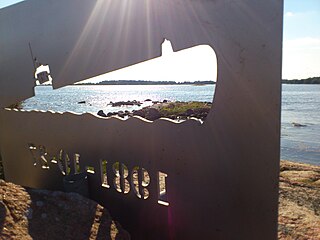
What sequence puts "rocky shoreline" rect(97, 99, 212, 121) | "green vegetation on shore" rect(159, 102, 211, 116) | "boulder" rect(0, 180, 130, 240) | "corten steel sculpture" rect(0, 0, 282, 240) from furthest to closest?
"green vegetation on shore" rect(159, 102, 211, 116)
"rocky shoreline" rect(97, 99, 212, 121)
"boulder" rect(0, 180, 130, 240)
"corten steel sculpture" rect(0, 0, 282, 240)

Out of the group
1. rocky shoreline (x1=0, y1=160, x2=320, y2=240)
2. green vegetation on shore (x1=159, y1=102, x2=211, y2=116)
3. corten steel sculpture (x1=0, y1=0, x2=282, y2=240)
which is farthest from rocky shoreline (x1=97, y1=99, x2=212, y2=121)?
rocky shoreline (x1=0, y1=160, x2=320, y2=240)

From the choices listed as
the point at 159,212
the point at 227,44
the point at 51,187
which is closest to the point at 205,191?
the point at 159,212

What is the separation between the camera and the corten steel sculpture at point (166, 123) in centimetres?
335

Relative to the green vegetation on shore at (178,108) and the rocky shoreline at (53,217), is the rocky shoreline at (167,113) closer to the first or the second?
the green vegetation on shore at (178,108)

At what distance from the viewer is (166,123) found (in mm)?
4113

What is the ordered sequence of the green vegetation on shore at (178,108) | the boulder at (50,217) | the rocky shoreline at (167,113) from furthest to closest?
the green vegetation on shore at (178,108) → the rocky shoreline at (167,113) → the boulder at (50,217)

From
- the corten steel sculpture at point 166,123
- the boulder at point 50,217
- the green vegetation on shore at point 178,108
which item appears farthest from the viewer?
the green vegetation on shore at point 178,108

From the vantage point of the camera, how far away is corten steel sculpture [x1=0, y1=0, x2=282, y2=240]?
3348 millimetres

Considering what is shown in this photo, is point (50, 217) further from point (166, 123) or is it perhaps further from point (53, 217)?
point (166, 123)

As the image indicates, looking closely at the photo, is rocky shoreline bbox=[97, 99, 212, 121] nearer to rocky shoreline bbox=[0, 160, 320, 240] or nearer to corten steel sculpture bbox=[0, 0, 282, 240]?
corten steel sculpture bbox=[0, 0, 282, 240]

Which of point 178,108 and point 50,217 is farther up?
point 50,217

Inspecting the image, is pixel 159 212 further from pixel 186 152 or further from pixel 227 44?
pixel 227 44

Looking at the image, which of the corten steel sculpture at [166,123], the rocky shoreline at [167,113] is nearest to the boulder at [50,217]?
the corten steel sculpture at [166,123]

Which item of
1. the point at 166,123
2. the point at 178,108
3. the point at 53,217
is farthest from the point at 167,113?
the point at 53,217
